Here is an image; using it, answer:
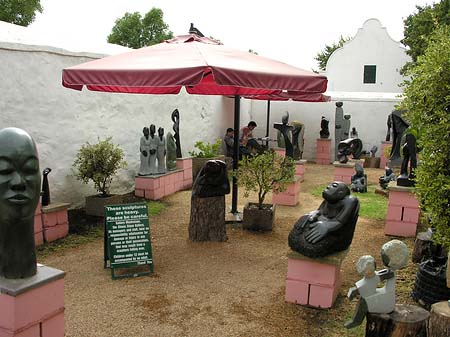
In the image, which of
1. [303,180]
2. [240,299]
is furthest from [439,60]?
[303,180]

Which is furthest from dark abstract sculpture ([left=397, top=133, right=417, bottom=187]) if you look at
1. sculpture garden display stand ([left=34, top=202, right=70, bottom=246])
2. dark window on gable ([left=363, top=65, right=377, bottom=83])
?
dark window on gable ([left=363, top=65, right=377, bottom=83])

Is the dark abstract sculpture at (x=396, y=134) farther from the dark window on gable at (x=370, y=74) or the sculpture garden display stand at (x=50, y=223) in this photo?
the dark window on gable at (x=370, y=74)

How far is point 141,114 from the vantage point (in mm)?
8953

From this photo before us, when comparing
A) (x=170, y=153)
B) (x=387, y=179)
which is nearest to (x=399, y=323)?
(x=170, y=153)

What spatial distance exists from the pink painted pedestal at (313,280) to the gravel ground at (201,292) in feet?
0.28

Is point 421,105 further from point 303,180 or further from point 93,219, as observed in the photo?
point 303,180

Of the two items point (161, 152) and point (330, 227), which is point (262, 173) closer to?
point (330, 227)

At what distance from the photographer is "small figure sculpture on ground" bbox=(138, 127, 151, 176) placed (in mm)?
7956

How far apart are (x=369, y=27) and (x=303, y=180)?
44.2 ft

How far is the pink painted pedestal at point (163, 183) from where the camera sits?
8016mm

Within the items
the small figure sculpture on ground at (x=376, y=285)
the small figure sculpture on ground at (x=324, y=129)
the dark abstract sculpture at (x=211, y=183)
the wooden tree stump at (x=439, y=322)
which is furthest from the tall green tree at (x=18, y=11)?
the wooden tree stump at (x=439, y=322)

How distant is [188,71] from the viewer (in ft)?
13.4

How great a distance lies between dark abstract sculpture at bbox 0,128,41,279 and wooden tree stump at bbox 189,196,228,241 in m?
2.94

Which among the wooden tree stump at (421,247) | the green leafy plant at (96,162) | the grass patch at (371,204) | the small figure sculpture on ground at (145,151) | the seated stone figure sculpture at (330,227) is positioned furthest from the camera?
the small figure sculpture on ground at (145,151)
